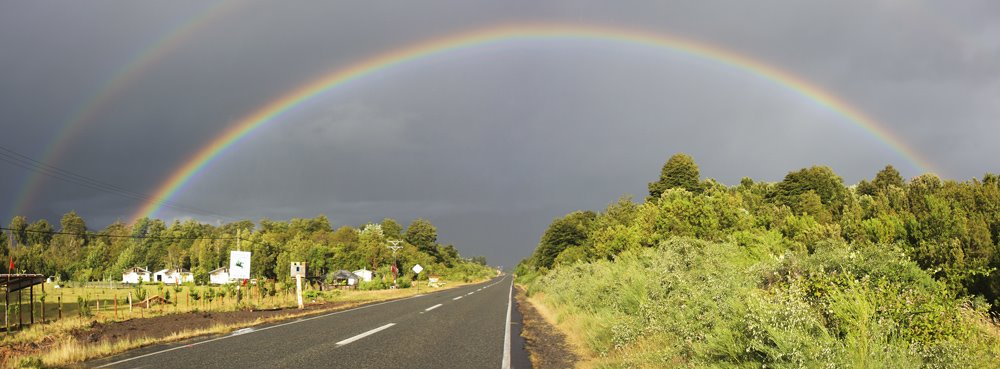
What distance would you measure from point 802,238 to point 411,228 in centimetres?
15953

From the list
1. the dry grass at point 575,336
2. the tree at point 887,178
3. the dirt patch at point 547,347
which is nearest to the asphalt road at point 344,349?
the dirt patch at point 547,347

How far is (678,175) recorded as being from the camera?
77.1 meters

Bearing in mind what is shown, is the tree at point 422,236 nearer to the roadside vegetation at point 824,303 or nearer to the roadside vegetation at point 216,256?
the roadside vegetation at point 216,256

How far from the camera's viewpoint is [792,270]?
23.5 ft

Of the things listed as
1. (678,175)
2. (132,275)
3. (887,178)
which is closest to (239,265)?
(678,175)

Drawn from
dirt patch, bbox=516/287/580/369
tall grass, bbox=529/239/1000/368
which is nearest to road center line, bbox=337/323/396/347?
dirt patch, bbox=516/287/580/369

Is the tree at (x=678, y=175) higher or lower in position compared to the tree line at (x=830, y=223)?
higher

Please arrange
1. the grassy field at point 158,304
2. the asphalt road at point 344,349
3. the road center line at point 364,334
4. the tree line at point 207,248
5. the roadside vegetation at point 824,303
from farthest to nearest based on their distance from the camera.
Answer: the tree line at point 207,248 < the grassy field at point 158,304 < the road center line at point 364,334 < the asphalt road at point 344,349 < the roadside vegetation at point 824,303

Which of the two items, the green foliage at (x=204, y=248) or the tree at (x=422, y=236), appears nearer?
the green foliage at (x=204, y=248)

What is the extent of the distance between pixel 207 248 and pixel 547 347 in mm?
134335

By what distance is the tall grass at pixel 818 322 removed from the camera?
4.52 metres

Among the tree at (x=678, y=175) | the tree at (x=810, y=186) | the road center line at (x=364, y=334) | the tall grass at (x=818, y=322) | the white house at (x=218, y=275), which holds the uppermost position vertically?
the tree at (x=678, y=175)

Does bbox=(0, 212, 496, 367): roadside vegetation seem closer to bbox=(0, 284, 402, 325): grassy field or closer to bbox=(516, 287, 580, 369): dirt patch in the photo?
bbox=(0, 284, 402, 325): grassy field

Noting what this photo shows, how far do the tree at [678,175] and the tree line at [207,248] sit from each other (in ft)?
207
